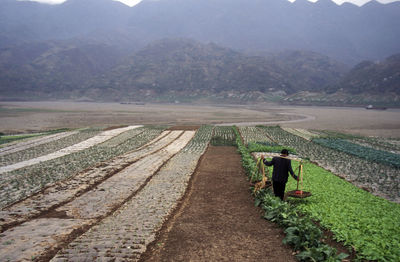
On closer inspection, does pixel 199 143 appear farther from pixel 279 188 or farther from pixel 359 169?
pixel 279 188

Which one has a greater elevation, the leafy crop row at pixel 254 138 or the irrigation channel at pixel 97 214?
the leafy crop row at pixel 254 138

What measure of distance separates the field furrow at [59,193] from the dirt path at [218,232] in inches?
230

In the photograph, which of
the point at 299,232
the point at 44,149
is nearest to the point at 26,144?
the point at 44,149

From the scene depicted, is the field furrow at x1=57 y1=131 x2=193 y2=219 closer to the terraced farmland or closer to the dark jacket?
the terraced farmland

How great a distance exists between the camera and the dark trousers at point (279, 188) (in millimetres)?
11609

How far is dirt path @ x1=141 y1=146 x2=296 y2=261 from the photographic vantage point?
8109 mm

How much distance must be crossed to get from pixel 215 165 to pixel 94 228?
40.8ft

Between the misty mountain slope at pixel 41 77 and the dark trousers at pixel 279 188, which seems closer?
the dark trousers at pixel 279 188

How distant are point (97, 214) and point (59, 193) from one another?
13.9 ft

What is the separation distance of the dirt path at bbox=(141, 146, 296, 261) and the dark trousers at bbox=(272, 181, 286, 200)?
102cm

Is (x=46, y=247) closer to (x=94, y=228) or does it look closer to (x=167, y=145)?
(x=94, y=228)

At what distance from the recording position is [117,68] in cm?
18975

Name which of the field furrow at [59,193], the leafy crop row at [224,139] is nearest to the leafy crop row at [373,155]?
the leafy crop row at [224,139]

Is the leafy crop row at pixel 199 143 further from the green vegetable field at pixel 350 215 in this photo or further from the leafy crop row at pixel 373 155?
the green vegetable field at pixel 350 215
